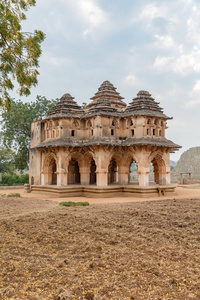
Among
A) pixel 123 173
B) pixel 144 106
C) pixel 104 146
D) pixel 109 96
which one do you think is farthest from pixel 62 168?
pixel 109 96

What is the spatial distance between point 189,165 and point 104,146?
89.0 feet

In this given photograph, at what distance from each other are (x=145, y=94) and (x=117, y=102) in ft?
10.8

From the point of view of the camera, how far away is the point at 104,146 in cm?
2091

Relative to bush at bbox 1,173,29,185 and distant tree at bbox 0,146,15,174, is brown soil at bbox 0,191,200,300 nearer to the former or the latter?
bush at bbox 1,173,29,185

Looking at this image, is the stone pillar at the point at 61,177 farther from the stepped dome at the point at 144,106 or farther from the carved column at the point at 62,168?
the stepped dome at the point at 144,106

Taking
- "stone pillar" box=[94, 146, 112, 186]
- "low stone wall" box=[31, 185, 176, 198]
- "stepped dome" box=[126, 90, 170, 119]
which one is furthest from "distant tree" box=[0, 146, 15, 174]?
"stepped dome" box=[126, 90, 170, 119]

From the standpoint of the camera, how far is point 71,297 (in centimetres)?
418

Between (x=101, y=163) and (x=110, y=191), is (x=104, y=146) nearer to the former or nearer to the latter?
(x=101, y=163)

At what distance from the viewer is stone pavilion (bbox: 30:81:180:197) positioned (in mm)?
20828

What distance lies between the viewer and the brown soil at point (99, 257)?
4414 millimetres

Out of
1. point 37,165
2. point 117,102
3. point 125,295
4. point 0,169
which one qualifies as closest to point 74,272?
point 125,295

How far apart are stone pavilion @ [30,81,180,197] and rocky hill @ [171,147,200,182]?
63.8 feet

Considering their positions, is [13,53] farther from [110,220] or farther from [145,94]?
[145,94]

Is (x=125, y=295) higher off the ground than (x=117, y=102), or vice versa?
(x=117, y=102)
